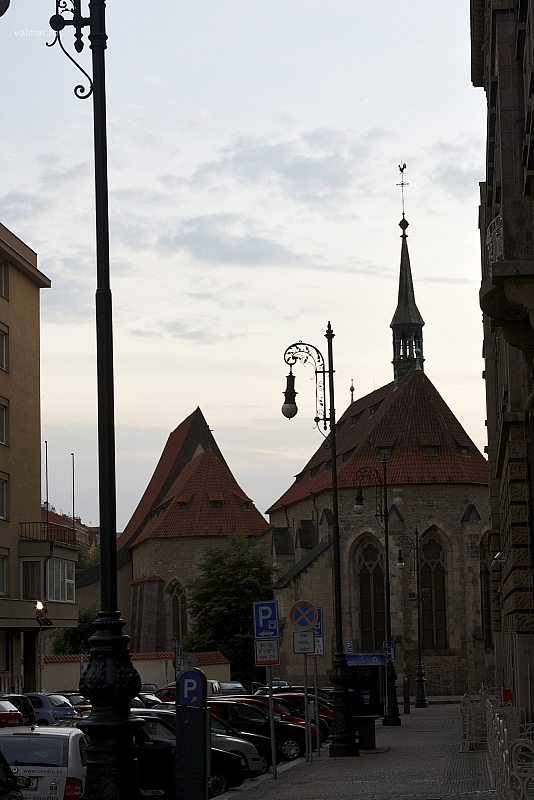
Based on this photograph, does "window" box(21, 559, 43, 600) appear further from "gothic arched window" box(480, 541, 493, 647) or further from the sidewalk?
"gothic arched window" box(480, 541, 493, 647)

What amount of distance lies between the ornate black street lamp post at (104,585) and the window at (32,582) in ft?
132

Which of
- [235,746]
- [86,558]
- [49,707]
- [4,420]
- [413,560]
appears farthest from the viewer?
[86,558]

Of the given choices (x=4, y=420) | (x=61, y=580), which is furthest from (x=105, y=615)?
(x=61, y=580)

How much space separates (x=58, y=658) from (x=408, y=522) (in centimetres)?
2031

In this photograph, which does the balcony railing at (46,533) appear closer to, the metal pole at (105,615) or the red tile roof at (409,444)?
the red tile roof at (409,444)

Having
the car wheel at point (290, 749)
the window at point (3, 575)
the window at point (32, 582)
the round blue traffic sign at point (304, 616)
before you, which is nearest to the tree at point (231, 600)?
the window at point (32, 582)

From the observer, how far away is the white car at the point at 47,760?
12.8 meters

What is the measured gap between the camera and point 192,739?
1148cm

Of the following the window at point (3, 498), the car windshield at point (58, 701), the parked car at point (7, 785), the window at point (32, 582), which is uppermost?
the window at point (3, 498)

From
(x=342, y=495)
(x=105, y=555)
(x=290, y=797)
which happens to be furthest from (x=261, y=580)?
(x=105, y=555)

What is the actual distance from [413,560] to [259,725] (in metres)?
42.0

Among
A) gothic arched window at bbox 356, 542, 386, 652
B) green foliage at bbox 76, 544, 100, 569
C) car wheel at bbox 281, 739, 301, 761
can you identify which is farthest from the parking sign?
green foliage at bbox 76, 544, 100, 569

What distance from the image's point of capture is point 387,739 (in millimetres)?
30984

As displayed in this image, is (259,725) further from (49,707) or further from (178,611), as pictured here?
(178,611)
